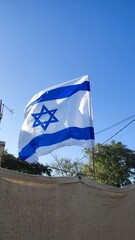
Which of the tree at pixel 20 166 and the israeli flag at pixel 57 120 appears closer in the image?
the israeli flag at pixel 57 120

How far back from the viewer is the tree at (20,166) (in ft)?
74.1

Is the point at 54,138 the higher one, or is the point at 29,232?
the point at 54,138

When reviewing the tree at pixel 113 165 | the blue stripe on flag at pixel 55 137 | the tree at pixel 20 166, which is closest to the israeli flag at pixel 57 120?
the blue stripe on flag at pixel 55 137

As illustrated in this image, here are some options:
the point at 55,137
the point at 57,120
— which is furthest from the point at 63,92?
the point at 55,137

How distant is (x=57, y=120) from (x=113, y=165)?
25794mm

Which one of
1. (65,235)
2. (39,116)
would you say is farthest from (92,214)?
(39,116)

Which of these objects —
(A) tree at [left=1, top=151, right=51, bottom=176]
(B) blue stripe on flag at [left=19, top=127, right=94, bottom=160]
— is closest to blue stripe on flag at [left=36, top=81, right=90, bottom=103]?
(B) blue stripe on flag at [left=19, top=127, right=94, bottom=160]

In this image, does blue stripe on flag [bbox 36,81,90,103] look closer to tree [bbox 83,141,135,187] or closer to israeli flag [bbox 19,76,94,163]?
israeli flag [bbox 19,76,94,163]

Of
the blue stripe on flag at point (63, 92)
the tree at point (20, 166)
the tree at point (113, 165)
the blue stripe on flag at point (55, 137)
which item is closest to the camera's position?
the blue stripe on flag at point (55, 137)

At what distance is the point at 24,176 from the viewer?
3.39 metres

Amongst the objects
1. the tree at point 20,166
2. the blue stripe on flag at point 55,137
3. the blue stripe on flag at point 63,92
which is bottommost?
the blue stripe on flag at point 55,137

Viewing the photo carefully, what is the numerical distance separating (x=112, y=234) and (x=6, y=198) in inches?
68.7

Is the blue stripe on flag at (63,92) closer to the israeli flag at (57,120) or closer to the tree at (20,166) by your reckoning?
the israeli flag at (57,120)

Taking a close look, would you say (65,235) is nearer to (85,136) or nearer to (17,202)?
(17,202)
